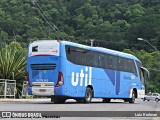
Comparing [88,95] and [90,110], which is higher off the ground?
[88,95]

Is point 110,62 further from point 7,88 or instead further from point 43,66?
point 7,88

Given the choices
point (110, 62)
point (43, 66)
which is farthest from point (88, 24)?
point (43, 66)

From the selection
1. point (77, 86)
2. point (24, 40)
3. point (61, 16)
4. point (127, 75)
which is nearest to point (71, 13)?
point (61, 16)

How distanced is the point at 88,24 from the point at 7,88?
58786mm

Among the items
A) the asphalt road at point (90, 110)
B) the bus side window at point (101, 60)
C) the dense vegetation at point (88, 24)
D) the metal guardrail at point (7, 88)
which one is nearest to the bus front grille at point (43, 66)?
the asphalt road at point (90, 110)

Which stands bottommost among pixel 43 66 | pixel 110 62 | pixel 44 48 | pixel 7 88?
pixel 7 88

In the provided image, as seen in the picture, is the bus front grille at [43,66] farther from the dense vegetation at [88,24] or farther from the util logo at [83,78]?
the dense vegetation at [88,24]

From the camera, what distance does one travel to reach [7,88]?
88.5ft

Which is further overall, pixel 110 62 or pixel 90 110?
pixel 110 62

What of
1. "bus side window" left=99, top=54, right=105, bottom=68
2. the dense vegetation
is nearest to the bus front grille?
"bus side window" left=99, top=54, right=105, bottom=68

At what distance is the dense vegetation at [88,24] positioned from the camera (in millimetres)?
77875

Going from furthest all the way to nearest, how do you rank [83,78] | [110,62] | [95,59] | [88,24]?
[88,24] < [110,62] < [95,59] < [83,78]

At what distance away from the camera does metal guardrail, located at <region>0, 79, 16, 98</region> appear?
87.5ft

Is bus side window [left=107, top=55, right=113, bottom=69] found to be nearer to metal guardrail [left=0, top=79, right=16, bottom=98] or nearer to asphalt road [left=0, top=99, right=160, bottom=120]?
asphalt road [left=0, top=99, right=160, bottom=120]
